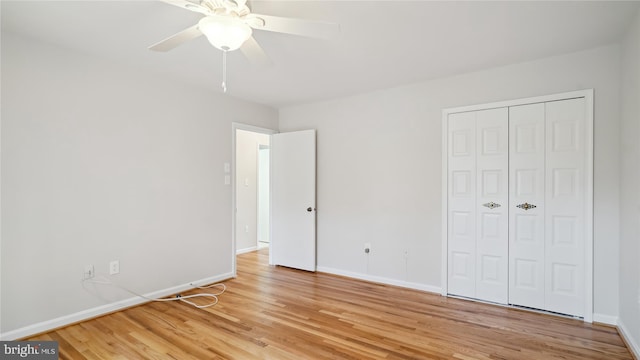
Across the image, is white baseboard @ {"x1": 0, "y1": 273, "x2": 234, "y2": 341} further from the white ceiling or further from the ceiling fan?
the ceiling fan

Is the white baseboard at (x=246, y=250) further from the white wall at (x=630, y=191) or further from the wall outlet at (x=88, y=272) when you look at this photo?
the white wall at (x=630, y=191)

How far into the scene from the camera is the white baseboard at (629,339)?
2251mm

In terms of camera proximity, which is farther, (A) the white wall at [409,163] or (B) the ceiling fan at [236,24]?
(A) the white wall at [409,163]

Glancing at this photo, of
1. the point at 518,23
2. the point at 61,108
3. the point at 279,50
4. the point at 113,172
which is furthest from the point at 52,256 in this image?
the point at 518,23

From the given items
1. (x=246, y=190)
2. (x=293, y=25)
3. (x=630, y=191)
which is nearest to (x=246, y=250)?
(x=246, y=190)

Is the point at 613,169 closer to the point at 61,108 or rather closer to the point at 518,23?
the point at 518,23

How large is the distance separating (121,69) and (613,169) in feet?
15.3

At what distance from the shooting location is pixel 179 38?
1.93 m

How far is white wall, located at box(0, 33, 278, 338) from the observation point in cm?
253

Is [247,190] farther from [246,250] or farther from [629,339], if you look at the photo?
[629,339]

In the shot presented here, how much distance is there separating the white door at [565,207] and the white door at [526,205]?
0.06 metres

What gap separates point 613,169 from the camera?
9.02 feet

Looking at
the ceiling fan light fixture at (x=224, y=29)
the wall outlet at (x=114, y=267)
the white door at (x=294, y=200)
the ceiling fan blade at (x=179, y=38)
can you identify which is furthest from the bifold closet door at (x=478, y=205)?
the wall outlet at (x=114, y=267)

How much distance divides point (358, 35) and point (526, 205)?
7.59 ft
